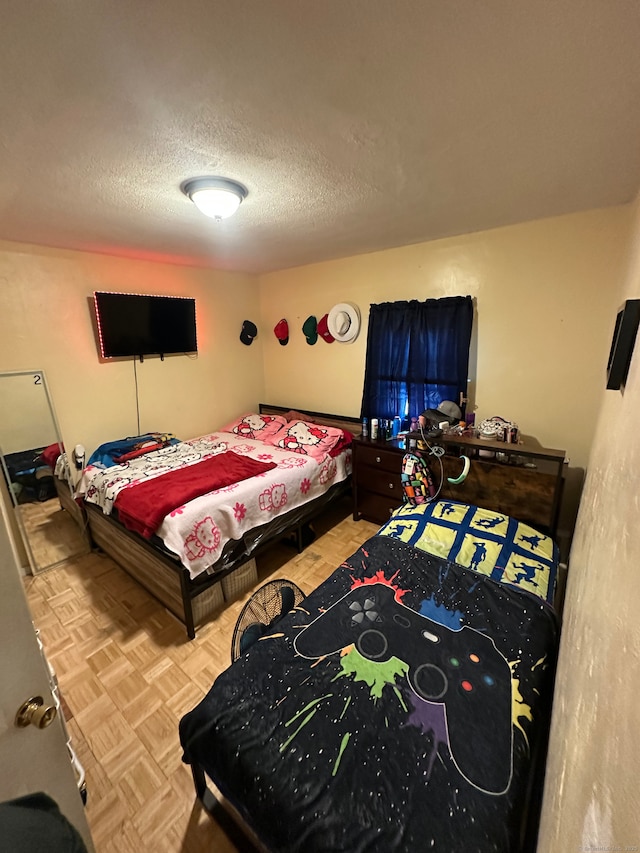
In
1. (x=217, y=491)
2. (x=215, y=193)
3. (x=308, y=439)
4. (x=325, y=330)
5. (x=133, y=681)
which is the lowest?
(x=133, y=681)

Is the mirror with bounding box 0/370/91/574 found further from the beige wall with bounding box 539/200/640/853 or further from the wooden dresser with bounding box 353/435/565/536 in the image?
the beige wall with bounding box 539/200/640/853

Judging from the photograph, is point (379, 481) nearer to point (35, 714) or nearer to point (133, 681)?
point (133, 681)

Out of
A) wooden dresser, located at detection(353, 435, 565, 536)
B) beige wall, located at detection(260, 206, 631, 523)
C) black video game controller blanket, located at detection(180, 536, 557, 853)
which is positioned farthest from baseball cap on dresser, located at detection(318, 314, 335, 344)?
black video game controller blanket, located at detection(180, 536, 557, 853)

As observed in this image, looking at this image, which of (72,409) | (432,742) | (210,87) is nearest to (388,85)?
(210,87)

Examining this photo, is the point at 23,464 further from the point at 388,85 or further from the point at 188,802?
the point at 388,85

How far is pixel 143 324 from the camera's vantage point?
2.96 m

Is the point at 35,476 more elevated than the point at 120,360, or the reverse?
the point at 120,360

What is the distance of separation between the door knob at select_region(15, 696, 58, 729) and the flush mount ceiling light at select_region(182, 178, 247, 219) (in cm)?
187

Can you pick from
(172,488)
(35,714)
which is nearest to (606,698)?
(35,714)

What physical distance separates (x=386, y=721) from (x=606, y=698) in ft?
2.61

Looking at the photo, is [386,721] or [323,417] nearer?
[386,721]

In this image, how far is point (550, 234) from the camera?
6.96ft

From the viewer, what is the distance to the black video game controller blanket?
2.82 ft

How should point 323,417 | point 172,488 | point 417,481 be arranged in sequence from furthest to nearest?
point 323,417
point 417,481
point 172,488
